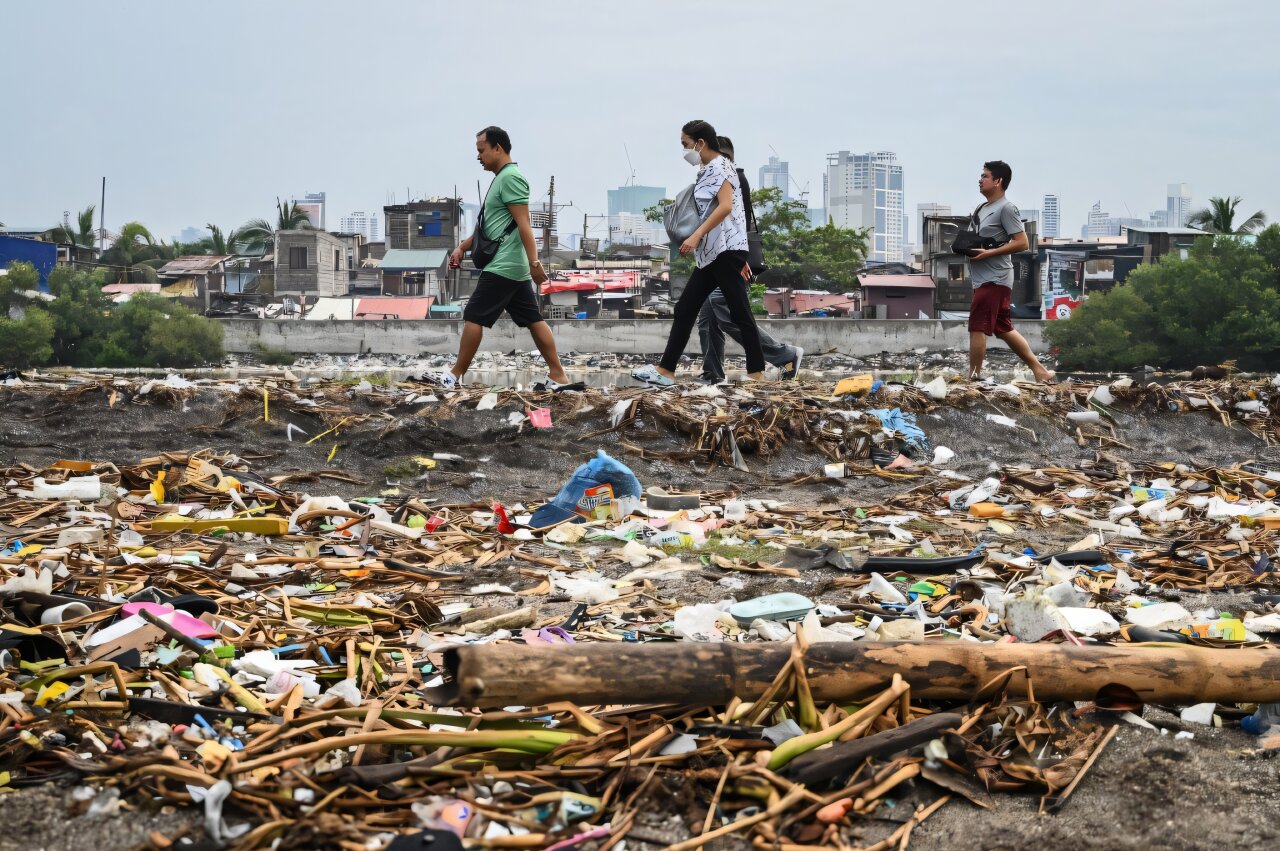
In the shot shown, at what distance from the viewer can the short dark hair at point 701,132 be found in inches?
304

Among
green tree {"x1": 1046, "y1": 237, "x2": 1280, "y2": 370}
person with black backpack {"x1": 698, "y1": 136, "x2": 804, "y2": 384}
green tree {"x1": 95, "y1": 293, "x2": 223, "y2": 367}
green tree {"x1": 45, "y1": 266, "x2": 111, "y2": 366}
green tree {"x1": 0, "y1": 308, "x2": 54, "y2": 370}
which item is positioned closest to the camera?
person with black backpack {"x1": 698, "y1": 136, "x2": 804, "y2": 384}

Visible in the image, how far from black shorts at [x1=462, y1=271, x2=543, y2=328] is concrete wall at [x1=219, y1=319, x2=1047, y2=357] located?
9.33 metres

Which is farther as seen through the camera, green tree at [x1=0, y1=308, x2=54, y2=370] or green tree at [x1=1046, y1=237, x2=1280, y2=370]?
green tree at [x1=0, y1=308, x2=54, y2=370]

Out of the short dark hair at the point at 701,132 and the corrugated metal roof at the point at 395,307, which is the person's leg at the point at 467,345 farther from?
the corrugated metal roof at the point at 395,307

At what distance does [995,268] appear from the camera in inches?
314

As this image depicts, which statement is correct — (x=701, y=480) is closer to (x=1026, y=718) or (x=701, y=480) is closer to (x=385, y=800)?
(x=1026, y=718)

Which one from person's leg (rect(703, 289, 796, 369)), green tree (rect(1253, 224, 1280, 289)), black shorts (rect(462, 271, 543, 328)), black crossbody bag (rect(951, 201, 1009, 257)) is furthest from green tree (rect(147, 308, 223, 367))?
green tree (rect(1253, 224, 1280, 289))

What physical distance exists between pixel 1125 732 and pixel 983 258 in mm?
6018

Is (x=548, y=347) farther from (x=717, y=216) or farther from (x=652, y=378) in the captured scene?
(x=717, y=216)

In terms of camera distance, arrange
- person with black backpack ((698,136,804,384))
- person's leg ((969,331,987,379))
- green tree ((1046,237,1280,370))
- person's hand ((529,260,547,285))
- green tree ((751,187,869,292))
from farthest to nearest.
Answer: green tree ((751,187,869,292)), green tree ((1046,237,1280,370)), person with black backpack ((698,136,804,384)), person's leg ((969,331,987,379)), person's hand ((529,260,547,285))

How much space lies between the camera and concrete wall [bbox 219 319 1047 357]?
715 inches

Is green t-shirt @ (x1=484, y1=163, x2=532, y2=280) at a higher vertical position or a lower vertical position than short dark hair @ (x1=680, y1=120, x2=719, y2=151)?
lower

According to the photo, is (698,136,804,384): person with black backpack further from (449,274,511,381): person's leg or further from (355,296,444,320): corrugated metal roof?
(355,296,444,320): corrugated metal roof

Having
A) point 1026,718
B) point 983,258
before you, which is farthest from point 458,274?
point 1026,718
